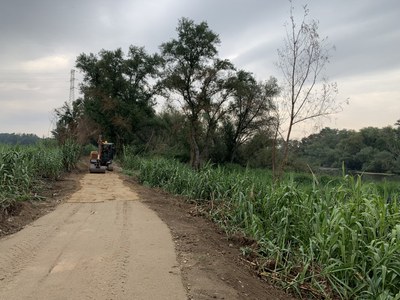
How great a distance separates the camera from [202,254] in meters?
4.88

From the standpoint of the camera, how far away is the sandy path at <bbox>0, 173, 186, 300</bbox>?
367 centimetres

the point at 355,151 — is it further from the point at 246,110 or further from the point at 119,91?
the point at 119,91

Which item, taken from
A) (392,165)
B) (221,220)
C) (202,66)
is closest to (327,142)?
(392,165)

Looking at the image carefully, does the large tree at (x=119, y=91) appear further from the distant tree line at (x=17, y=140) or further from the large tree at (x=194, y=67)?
the distant tree line at (x=17, y=140)

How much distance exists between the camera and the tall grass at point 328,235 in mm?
4234

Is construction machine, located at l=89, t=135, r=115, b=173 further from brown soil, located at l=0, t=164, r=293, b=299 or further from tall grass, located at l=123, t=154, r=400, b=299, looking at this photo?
tall grass, located at l=123, t=154, r=400, b=299

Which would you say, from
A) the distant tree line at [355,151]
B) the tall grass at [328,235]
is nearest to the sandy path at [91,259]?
the tall grass at [328,235]

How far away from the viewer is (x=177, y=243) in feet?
17.9

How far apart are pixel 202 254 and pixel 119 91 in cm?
3155

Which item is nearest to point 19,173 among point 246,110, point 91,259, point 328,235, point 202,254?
point 91,259

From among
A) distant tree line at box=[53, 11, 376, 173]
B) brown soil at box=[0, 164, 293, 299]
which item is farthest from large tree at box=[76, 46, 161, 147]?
brown soil at box=[0, 164, 293, 299]

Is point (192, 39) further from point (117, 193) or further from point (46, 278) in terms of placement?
point (46, 278)

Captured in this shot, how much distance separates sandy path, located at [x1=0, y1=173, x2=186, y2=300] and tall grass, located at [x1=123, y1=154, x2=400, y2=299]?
1.44 metres

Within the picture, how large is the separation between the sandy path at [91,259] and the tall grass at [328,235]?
144 centimetres
